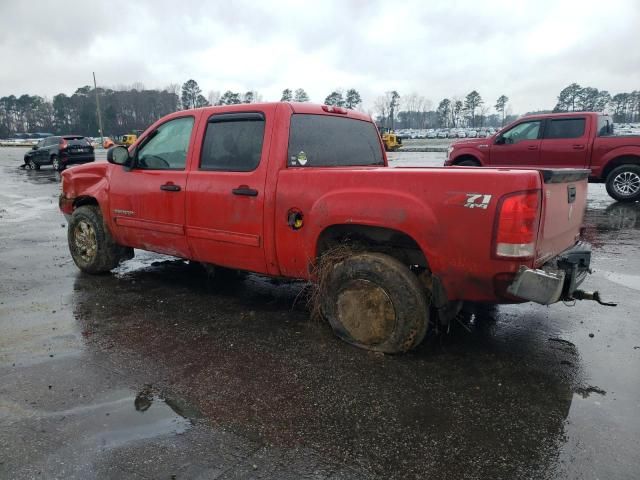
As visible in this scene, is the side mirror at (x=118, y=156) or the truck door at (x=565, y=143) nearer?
the side mirror at (x=118, y=156)

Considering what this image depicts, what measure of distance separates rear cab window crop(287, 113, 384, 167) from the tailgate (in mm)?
1819

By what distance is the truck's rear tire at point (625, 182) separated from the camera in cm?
1049

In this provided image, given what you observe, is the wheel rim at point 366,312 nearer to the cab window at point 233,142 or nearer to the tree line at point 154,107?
the cab window at point 233,142

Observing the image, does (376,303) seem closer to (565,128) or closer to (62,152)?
(565,128)

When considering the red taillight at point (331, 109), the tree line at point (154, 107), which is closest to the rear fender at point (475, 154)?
the red taillight at point (331, 109)

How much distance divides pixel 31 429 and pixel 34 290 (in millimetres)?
2884

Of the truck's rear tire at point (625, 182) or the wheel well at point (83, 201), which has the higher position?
the wheel well at point (83, 201)

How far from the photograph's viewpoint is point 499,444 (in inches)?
99.6

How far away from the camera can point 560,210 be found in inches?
132

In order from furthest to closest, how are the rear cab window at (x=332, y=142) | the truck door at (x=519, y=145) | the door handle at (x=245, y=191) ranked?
the truck door at (x=519, y=145) → the rear cab window at (x=332, y=142) → the door handle at (x=245, y=191)

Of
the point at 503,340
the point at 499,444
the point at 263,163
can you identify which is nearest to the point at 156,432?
the point at 499,444

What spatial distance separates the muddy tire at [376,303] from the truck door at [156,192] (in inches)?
67.8

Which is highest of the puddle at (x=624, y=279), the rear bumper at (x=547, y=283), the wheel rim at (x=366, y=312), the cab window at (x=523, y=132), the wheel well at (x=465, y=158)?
the cab window at (x=523, y=132)

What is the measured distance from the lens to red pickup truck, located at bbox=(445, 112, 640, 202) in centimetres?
1048
